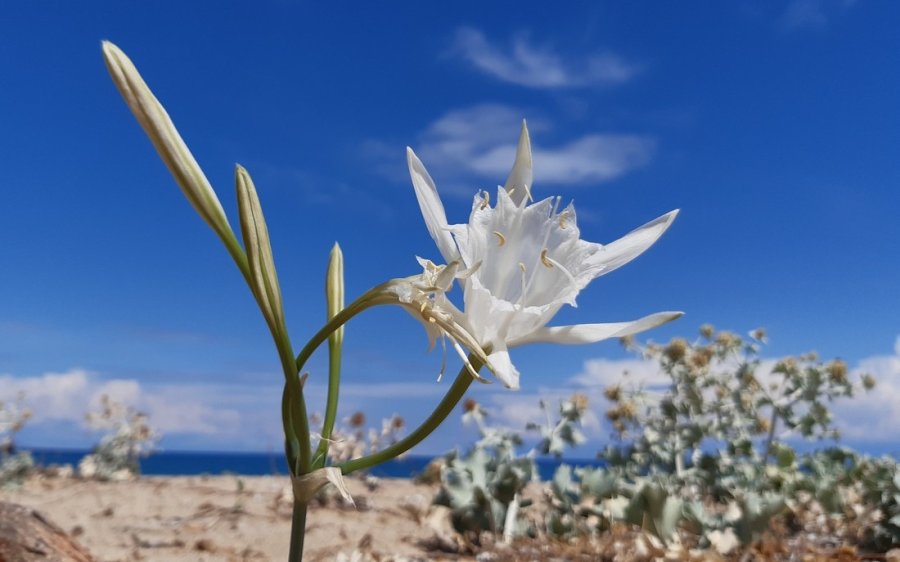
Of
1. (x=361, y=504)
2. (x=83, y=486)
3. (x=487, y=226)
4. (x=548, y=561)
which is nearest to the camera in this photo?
(x=487, y=226)

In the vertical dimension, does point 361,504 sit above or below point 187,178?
below

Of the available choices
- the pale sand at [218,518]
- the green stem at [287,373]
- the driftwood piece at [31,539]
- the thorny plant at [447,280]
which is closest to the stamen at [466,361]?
the thorny plant at [447,280]

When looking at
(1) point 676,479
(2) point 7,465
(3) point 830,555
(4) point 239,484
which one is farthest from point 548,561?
(2) point 7,465

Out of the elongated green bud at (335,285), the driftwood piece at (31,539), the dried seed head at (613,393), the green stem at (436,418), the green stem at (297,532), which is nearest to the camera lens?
the green stem at (436,418)

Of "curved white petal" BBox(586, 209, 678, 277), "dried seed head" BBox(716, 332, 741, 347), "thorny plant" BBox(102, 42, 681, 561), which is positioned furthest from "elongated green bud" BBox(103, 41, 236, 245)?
"dried seed head" BBox(716, 332, 741, 347)

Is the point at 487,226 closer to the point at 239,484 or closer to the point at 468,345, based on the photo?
the point at 468,345

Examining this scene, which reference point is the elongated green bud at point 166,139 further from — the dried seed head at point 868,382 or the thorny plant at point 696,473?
the dried seed head at point 868,382
